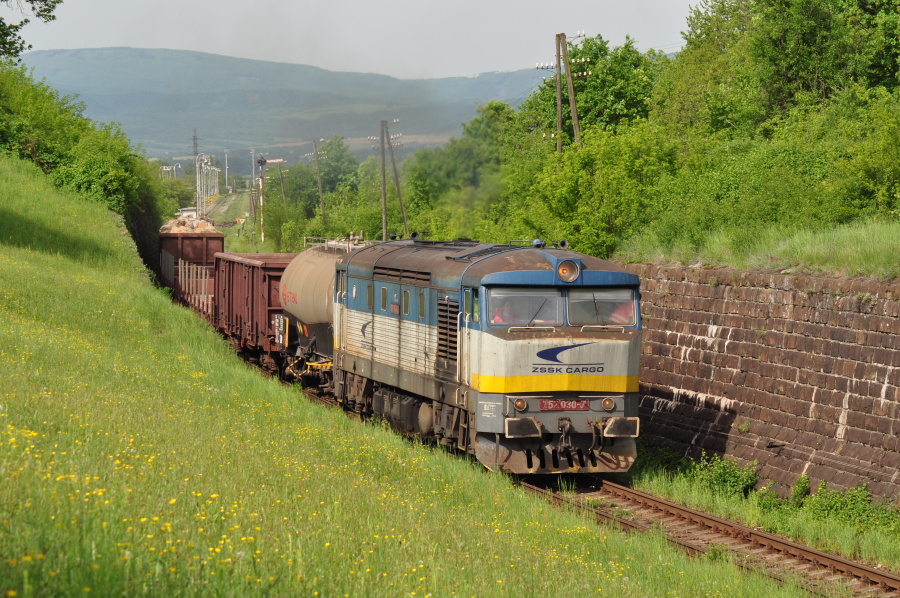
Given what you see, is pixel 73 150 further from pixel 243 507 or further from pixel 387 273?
pixel 243 507

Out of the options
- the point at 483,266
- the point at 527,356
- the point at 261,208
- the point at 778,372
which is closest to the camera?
the point at 527,356

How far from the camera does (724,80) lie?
57.1 m

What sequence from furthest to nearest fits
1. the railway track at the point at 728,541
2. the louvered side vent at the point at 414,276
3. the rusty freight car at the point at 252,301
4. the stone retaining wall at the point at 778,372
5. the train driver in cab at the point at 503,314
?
1. the rusty freight car at the point at 252,301
2. the louvered side vent at the point at 414,276
3. the train driver in cab at the point at 503,314
4. the stone retaining wall at the point at 778,372
5. the railway track at the point at 728,541

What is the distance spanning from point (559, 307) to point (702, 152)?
2412 centimetres

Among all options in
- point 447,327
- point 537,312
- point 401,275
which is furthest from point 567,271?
point 401,275

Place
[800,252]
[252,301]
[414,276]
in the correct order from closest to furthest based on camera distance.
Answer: [414,276], [800,252], [252,301]

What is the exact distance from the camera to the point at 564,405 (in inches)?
553

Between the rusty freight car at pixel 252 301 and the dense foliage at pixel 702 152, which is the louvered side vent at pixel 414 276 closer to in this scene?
the dense foliage at pixel 702 152

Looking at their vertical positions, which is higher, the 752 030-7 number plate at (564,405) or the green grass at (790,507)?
the 752 030-7 number plate at (564,405)

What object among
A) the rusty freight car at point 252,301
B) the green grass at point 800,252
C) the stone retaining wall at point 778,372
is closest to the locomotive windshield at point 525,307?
the stone retaining wall at point 778,372

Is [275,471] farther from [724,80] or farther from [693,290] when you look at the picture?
[724,80]

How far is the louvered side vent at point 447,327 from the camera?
14.9 metres

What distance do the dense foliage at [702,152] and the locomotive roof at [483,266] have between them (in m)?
5.43

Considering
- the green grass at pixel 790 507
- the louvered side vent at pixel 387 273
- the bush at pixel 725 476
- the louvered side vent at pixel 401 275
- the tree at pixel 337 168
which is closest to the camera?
the green grass at pixel 790 507
